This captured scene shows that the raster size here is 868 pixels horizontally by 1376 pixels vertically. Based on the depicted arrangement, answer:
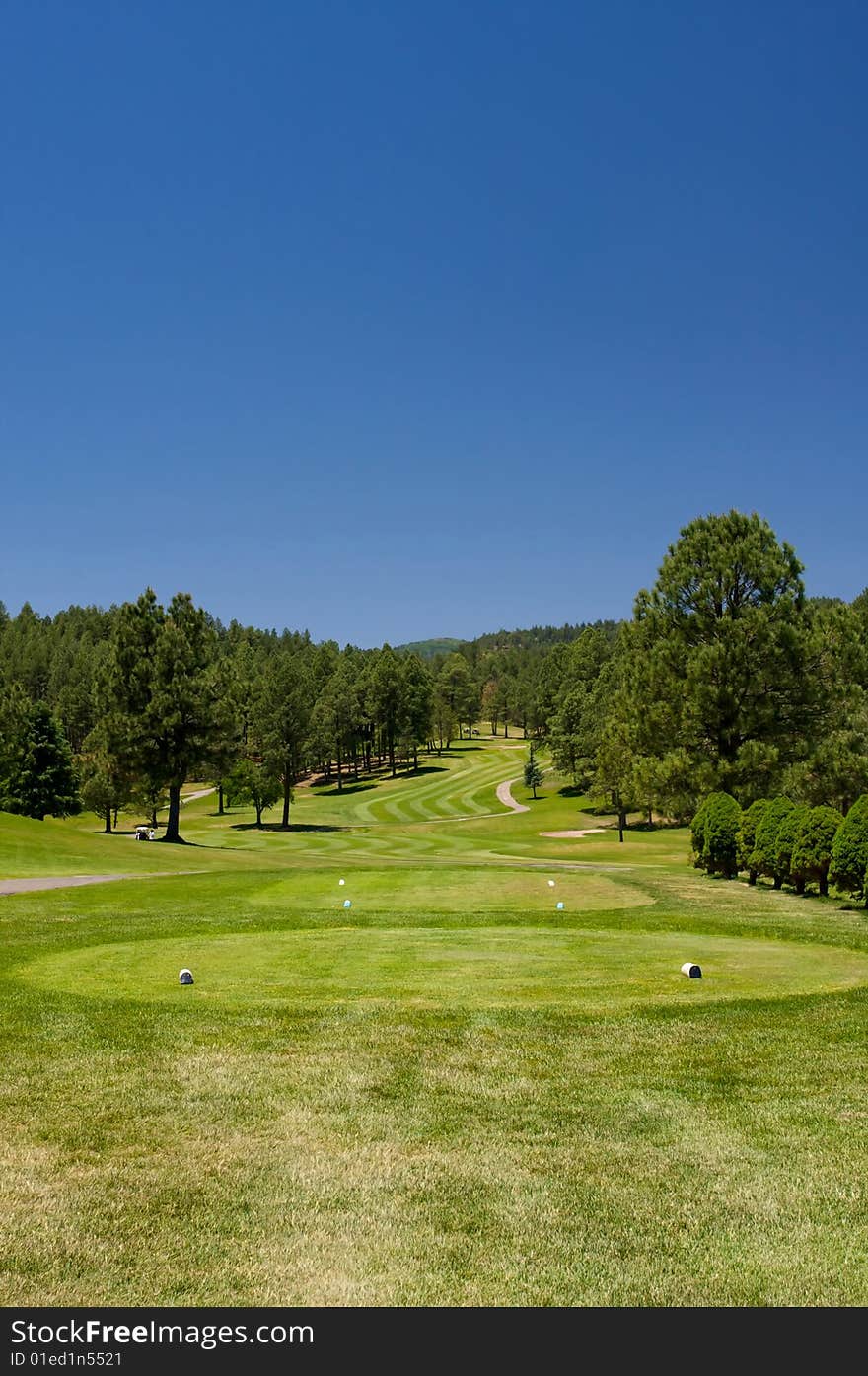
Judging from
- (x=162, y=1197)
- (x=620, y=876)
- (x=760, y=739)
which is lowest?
(x=620, y=876)

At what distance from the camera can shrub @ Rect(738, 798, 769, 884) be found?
84.6 feet

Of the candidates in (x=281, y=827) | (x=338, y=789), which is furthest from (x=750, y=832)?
(x=338, y=789)

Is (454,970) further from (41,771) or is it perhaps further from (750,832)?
(41,771)

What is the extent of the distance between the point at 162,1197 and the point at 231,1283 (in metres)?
1.24

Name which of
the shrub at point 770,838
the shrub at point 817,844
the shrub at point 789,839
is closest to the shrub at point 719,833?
the shrub at point 770,838

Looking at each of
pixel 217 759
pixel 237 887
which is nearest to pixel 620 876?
pixel 237 887

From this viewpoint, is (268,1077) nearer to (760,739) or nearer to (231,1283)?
(231,1283)

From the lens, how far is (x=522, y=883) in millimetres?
26312

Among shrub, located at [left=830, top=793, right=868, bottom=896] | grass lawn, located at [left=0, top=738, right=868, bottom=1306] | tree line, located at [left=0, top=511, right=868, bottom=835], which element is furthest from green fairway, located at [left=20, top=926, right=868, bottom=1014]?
tree line, located at [left=0, top=511, right=868, bottom=835]

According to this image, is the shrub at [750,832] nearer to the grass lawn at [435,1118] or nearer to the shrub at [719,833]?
the shrub at [719,833]

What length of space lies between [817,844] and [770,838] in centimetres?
186

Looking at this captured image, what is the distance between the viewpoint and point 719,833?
27625 millimetres

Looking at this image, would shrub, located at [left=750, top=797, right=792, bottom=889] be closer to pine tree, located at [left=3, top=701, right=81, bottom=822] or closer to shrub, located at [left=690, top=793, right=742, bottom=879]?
shrub, located at [left=690, top=793, right=742, bottom=879]

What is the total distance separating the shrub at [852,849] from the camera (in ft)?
66.9
